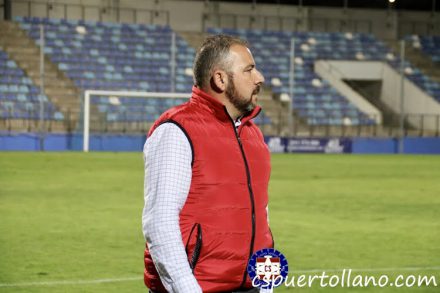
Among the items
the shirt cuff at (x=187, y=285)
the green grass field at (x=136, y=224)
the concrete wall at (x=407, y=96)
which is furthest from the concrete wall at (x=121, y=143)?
the shirt cuff at (x=187, y=285)

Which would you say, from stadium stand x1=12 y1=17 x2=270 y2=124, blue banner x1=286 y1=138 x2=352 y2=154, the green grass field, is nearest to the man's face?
the green grass field

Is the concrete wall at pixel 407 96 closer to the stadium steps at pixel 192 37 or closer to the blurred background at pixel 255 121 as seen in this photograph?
the blurred background at pixel 255 121

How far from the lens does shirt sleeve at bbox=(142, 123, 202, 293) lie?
3.35 metres

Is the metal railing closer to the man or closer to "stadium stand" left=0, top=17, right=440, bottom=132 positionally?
"stadium stand" left=0, top=17, right=440, bottom=132

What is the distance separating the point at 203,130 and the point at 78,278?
218 inches

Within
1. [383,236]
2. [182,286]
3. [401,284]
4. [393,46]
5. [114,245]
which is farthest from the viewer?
[393,46]

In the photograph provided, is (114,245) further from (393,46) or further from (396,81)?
(393,46)

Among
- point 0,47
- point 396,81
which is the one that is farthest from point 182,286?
point 396,81

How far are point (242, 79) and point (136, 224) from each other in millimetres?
9650

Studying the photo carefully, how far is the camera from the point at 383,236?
1223 centimetres

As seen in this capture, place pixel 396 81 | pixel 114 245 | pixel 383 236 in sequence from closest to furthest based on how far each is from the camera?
pixel 114 245, pixel 383 236, pixel 396 81

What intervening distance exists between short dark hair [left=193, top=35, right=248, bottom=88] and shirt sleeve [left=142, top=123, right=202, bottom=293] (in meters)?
0.26

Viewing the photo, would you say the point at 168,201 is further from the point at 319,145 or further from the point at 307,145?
the point at 319,145

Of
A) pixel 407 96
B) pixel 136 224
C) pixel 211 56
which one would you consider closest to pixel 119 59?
pixel 407 96
